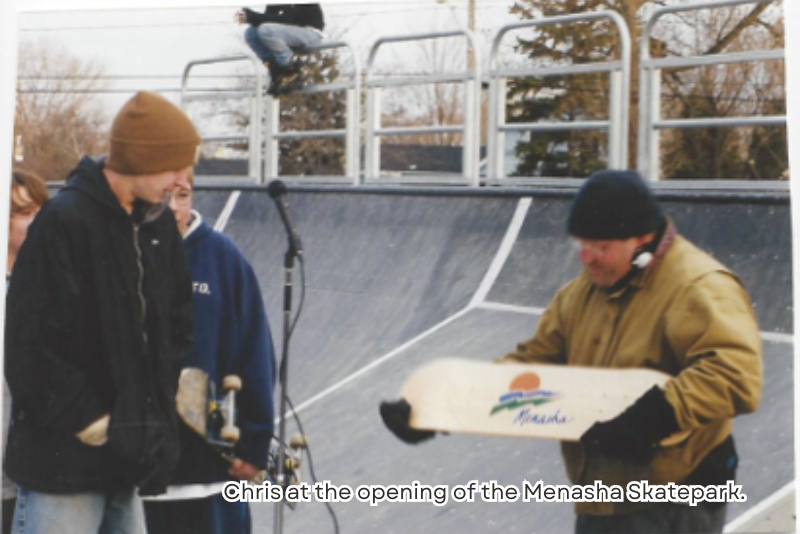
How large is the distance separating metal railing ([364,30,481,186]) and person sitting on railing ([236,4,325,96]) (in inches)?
7.2

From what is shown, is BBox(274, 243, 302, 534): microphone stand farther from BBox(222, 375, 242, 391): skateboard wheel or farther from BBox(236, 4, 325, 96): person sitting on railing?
BBox(236, 4, 325, 96): person sitting on railing

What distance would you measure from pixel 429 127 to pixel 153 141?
0.73 meters

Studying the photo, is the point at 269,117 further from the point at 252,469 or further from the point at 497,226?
the point at 252,469

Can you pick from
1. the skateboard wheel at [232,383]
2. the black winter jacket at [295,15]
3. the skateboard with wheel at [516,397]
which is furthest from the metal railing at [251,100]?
the skateboard with wheel at [516,397]

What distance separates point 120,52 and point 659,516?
1891 millimetres

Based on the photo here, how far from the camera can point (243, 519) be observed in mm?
3029

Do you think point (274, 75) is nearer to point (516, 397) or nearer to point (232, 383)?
point (232, 383)

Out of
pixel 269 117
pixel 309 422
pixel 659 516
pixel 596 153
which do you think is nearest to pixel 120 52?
pixel 269 117

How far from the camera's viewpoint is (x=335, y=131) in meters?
3.06

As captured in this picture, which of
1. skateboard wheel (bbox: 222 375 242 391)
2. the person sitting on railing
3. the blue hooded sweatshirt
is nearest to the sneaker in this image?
the person sitting on railing

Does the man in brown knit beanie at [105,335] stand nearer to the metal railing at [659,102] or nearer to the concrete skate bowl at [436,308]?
the concrete skate bowl at [436,308]

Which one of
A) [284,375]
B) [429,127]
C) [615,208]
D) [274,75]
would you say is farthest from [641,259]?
[274,75]

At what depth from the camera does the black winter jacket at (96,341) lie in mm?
2963

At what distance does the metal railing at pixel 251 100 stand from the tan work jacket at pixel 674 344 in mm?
930
